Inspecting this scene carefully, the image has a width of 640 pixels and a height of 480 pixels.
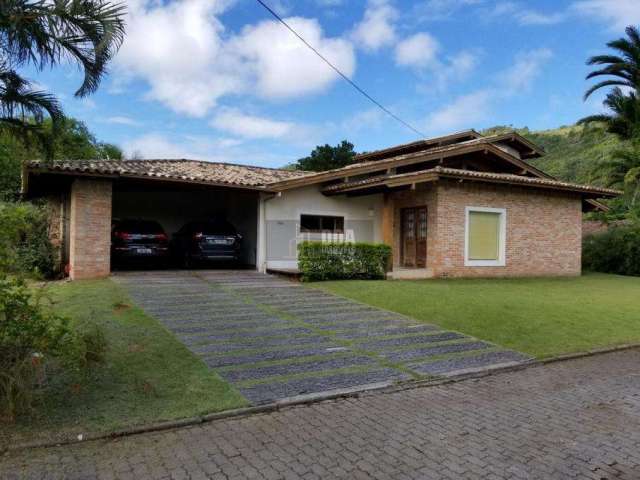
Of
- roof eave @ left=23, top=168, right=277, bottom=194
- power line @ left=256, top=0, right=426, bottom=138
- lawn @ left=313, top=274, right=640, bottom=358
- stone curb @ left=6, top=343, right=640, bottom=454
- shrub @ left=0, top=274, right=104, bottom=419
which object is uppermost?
power line @ left=256, top=0, right=426, bottom=138

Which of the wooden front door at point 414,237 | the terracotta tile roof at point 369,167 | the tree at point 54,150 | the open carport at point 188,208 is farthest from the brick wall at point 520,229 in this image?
the tree at point 54,150

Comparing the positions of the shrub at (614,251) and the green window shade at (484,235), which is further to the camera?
the shrub at (614,251)

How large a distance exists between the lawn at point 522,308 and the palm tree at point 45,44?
21.6 ft

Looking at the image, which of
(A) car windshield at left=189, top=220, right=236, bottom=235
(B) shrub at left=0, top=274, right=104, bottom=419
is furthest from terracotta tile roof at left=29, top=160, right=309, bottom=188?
(B) shrub at left=0, top=274, right=104, bottom=419

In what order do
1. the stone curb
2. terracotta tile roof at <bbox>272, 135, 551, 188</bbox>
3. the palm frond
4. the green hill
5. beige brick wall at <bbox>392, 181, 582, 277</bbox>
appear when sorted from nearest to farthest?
the stone curb → the palm frond → beige brick wall at <bbox>392, 181, 582, 277</bbox> → terracotta tile roof at <bbox>272, 135, 551, 188</bbox> → the green hill

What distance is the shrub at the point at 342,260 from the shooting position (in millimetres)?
12930

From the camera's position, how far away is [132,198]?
A: 18.0 metres

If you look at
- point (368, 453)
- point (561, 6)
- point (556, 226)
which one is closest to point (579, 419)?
point (368, 453)

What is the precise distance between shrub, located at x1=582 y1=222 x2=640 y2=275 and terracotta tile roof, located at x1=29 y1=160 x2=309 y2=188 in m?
13.7

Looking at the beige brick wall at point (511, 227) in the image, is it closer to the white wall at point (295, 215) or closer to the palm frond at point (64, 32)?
the white wall at point (295, 215)

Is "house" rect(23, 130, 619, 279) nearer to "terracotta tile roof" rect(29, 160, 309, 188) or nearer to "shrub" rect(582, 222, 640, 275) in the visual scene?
"terracotta tile roof" rect(29, 160, 309, 188)

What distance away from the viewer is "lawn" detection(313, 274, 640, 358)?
7.66 m

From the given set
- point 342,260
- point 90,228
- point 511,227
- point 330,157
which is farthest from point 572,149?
point 90,228

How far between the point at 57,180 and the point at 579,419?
564 inches
